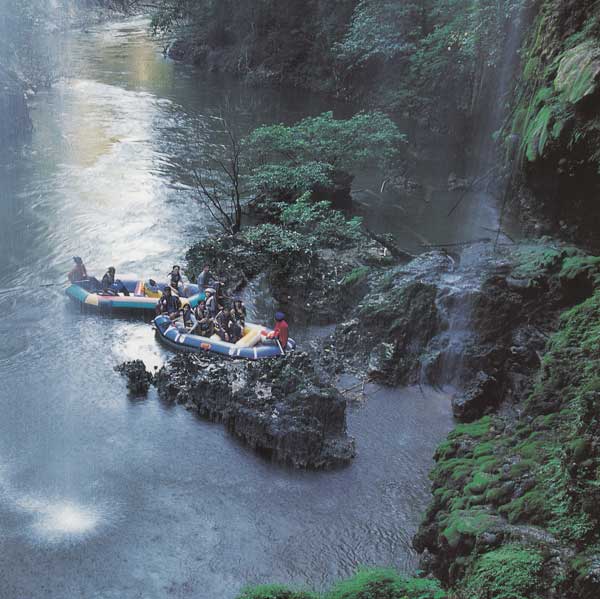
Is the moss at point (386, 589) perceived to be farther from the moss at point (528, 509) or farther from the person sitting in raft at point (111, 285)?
the person sitting in raft at point (111, 285)

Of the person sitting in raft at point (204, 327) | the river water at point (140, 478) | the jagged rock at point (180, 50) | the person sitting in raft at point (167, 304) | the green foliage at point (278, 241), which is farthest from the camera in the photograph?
the jagged rock at point (180, 50)

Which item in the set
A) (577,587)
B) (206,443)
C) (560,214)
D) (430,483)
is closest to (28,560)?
(206,443)

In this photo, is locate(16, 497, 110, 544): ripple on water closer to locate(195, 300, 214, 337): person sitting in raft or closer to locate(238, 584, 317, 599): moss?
locate(238, 584, 317, 599): moss

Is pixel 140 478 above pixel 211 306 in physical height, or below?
below

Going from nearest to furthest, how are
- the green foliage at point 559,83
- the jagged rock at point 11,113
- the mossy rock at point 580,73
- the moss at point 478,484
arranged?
the moss at point 478,484
the mossy rock at point 580,73
the green foliage at point 559,83
the jagged rock at point 11,113

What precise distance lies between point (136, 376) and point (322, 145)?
1218cm

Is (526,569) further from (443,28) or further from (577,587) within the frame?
(443,28)

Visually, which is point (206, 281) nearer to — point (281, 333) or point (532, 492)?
point (281, 333)

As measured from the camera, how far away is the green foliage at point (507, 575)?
6.71m

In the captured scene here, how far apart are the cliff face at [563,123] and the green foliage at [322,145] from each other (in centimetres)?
605

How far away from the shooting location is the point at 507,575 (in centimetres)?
689

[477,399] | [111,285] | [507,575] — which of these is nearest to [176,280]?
[111,285]

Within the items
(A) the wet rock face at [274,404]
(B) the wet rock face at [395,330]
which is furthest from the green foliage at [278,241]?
(A) the wet rock face at [274,404]

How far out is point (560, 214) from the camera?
54.6ft
